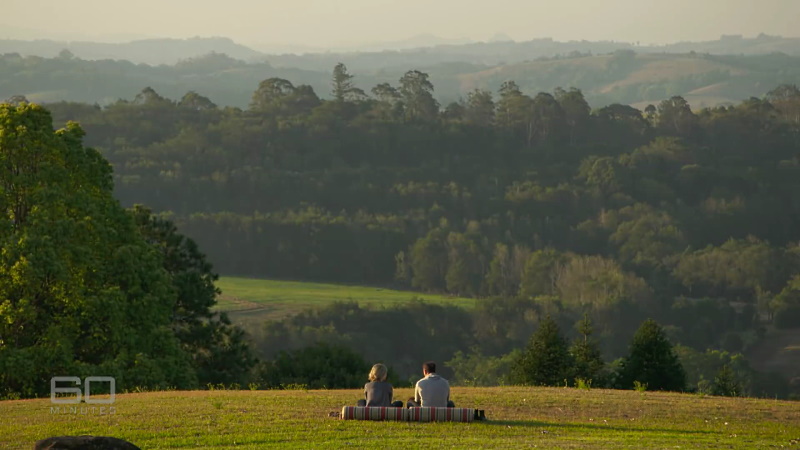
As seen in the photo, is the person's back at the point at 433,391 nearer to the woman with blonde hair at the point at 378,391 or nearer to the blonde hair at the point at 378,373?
the woman with blonde hair at the point at 378,391

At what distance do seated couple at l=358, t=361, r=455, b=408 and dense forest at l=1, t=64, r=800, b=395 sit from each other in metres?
75.5

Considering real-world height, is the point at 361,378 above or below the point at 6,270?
below

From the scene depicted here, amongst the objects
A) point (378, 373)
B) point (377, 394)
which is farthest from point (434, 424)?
point (378, 373)

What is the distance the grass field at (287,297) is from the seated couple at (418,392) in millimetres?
86743

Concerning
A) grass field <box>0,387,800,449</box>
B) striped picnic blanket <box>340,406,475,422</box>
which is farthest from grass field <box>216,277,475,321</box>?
striped picnic blanket <box>340,406,475,422</box>

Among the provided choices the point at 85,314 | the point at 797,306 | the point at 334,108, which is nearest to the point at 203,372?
the point at 85,314

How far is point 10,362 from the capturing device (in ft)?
88.7

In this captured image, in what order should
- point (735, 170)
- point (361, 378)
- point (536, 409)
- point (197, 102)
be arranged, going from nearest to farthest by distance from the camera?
point (536, 409)
point (361, 378)
point (735, 170)
point (197, 102)

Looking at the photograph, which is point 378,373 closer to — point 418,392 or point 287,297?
point 418,392

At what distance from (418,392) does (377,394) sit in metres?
0.67

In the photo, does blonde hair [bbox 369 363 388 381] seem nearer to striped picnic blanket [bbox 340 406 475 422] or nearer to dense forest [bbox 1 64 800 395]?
striped picnic blanket [bbox 340 406 475 422]

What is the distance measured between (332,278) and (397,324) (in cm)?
3489

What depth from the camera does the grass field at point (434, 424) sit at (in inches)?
646

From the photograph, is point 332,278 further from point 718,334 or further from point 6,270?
point 6,270
